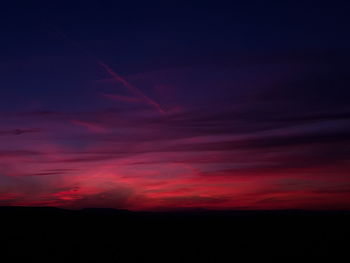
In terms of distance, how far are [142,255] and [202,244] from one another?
6495 mm

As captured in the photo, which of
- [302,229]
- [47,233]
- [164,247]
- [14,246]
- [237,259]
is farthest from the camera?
[302,229]

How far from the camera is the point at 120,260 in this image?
22.4 meters

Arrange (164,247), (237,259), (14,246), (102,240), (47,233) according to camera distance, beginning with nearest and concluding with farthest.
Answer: (237,259)
(14,246)
(164,247)
(102,240)
(47,233)

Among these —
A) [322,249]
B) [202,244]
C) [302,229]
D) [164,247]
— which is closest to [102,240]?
[164,247]

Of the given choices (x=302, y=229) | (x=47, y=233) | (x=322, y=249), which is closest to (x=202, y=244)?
(x=322, y=249)

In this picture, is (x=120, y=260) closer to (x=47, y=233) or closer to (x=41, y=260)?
(x=41, y=260)

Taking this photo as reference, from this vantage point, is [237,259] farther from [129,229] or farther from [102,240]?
[129,229]

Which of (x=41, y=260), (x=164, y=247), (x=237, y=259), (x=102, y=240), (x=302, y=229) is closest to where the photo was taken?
(x=41, y=260)

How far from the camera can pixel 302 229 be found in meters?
40.4

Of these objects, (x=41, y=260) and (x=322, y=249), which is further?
(x=322, y=249)

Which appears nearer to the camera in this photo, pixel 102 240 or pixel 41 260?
pixel 41 260

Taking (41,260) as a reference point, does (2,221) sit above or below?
above

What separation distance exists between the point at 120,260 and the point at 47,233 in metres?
12.1

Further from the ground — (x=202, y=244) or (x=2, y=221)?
(x=2, y=221)
